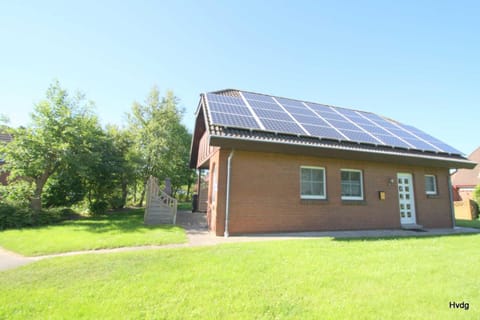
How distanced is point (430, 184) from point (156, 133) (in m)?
18.3

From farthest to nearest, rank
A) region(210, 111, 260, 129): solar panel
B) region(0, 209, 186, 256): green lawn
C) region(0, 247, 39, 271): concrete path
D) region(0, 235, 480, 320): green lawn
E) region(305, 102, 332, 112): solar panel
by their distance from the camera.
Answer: region(305, 102, 332, 112): solar panel
region(210, 111, 260, 129): solar panel
region(0, 209, 186, 256): green lawn
region(0, 247, 39, 271): concrete path
region(0, 235, 480, 320): green lawn

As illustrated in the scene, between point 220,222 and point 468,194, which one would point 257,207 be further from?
point 468,194

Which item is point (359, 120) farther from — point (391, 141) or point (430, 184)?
point (430, 184)

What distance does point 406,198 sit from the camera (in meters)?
10.1

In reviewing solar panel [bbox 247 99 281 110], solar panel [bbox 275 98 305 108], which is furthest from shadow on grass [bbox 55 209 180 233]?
solar panel [bbox 275 98 305 108]

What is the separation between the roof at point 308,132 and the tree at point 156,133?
7.14 metres

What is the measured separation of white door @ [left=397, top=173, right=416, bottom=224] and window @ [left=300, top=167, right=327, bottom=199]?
4.19 metres

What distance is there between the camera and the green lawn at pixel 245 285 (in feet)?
8.70

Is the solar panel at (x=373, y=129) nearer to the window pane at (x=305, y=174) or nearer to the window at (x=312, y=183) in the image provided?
the window at (x=312, y=183)

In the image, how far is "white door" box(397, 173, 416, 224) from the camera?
9883 mm

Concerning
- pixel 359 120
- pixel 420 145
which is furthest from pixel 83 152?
pixel 420 145

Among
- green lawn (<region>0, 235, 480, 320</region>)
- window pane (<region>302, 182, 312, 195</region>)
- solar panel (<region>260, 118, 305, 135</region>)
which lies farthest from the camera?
window pane (<region>302, 182, 312, 195</region>)

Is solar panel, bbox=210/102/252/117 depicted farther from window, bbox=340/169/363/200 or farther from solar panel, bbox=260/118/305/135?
window, bbox=340/169/363/200

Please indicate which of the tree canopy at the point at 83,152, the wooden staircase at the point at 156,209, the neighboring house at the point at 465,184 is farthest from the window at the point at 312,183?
the neighboring house at the point at 465,184
